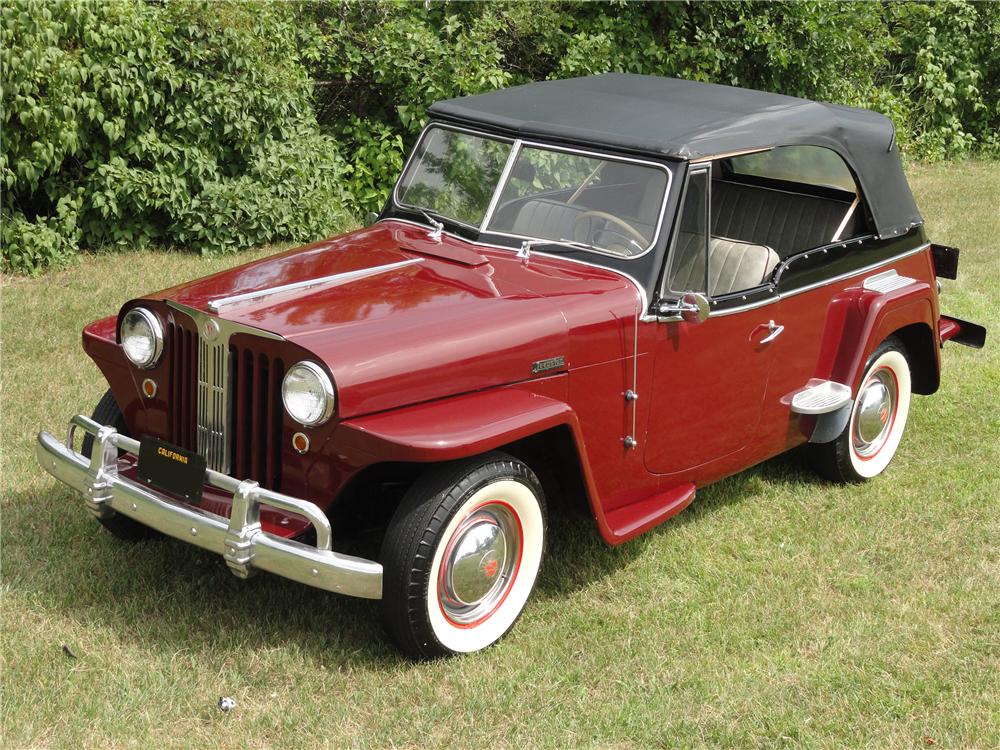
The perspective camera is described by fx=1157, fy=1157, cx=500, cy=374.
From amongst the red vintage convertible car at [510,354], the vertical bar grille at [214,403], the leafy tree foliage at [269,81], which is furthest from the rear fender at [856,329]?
the leafy tree foliage at [269,81]

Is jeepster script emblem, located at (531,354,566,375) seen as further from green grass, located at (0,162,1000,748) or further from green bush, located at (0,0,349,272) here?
green bush, located at (0,0,349,272)

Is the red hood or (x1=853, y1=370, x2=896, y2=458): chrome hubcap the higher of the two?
the red hood

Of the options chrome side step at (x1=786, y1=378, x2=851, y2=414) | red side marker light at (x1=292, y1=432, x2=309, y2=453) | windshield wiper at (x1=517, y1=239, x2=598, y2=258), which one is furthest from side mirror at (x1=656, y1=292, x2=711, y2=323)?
red side marker light at (x1=292, y1=432, x2=309, y2=453)

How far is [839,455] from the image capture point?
212 inches

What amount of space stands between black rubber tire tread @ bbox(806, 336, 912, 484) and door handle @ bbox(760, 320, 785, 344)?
71cm

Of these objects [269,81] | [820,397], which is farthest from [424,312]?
[269,81]

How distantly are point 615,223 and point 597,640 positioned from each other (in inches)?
62.6

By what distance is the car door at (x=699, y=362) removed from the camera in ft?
14.4

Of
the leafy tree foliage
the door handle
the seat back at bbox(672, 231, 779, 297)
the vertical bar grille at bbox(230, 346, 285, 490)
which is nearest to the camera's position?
the vertical bar grille at bbox(230, 346, 285, 490)

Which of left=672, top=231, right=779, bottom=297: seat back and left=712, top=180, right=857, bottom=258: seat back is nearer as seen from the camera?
left=672, top=231, right=779, bottom=297: seat back

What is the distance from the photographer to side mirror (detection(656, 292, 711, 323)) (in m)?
4.31

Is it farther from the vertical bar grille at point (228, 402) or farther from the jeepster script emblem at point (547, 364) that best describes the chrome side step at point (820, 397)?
the vertical bar grille at point (228, 402)

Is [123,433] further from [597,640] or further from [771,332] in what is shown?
[771,332]

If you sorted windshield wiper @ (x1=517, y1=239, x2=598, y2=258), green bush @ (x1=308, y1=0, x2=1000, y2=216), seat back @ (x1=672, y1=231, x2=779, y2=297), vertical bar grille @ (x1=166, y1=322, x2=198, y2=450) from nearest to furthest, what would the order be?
vertical bar grille @ (x1=166, y1=322, x2=198, y2=450) < windshield wiper @ (x1=517, y1=239, x2=598, y2=258) < seat back @ (x1=672, y1=231, x2=779, y2=297) < green bush @ (x1=308, y1=0, x2=1000, y2=216)
